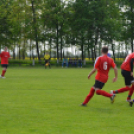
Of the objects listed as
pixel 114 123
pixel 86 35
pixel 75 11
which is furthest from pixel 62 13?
pixel 114 123

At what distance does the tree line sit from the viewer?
45781mm

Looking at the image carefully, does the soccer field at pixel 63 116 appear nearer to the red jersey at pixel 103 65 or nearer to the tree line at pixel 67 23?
the red jersey at pixel 103 65

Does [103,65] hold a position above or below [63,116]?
above

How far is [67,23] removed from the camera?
46500 mm

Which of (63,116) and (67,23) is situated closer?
(63,116)

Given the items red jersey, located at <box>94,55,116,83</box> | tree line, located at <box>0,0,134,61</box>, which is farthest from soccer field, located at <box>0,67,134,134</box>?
tree line, located at <box>0,0,134,61</box>

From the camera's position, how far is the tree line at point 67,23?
150ft

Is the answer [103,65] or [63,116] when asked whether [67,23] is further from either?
[63,116]

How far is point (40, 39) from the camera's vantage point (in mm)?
46719

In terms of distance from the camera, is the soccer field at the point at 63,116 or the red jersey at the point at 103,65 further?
the red jersey at the point at 103,65

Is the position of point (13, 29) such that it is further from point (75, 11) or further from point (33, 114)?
point (33, 114)

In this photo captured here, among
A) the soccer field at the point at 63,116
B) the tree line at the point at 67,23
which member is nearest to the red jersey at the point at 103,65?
the soccer field at the point at 63,116

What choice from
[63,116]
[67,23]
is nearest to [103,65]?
[63,116]

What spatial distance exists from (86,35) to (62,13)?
4736mm
